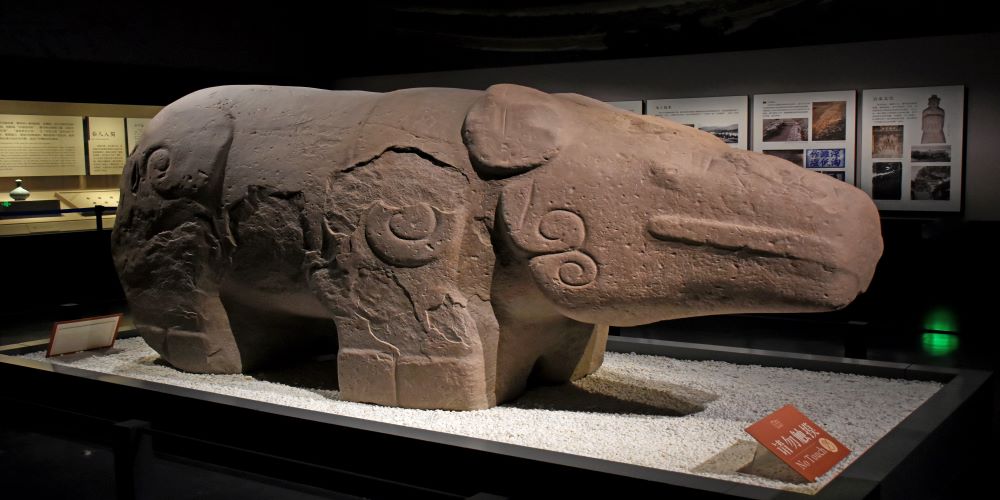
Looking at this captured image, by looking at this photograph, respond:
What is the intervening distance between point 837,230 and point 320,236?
5.53ft

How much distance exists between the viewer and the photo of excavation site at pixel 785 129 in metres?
5.15

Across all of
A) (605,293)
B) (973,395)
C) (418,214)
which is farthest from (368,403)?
(973,395)

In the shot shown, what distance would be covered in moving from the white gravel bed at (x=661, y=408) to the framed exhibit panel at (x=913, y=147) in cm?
150

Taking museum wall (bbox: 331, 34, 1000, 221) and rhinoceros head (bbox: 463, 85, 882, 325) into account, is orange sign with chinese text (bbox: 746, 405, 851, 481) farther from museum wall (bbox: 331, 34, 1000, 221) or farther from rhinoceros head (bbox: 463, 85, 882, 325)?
museum wall (bbox: 331, 34, 1000, 221)

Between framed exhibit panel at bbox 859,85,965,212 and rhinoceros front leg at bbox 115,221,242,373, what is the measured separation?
130 inches

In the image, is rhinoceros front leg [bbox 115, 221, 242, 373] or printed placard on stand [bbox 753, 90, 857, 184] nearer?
rhinoceros front leg [bbox 115, 221, 242, 373]

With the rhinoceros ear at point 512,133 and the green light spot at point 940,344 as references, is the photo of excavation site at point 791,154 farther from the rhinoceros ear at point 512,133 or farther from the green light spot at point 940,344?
the rhinoceros ear at point 512,133

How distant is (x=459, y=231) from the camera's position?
10.2ft

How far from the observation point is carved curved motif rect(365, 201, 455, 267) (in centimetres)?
312

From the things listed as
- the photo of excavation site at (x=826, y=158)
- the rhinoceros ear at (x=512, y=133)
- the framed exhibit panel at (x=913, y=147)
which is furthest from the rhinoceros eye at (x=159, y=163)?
the framed exhibit panel at (x=913, y=147)

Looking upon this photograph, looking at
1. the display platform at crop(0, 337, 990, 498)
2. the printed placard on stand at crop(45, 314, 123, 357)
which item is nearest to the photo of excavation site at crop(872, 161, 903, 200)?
the display platform at crop(0, 337, 990, 498)

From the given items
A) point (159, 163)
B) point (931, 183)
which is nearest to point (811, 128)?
point (931, 183)

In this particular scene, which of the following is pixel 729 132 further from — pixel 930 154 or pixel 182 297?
pixel 182 297

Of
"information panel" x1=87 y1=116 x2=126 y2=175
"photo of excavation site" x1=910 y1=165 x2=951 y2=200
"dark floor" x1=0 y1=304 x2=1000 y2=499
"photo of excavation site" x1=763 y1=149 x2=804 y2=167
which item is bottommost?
"dark floor" x1=0 y1=304 x2=1000 y2=499
